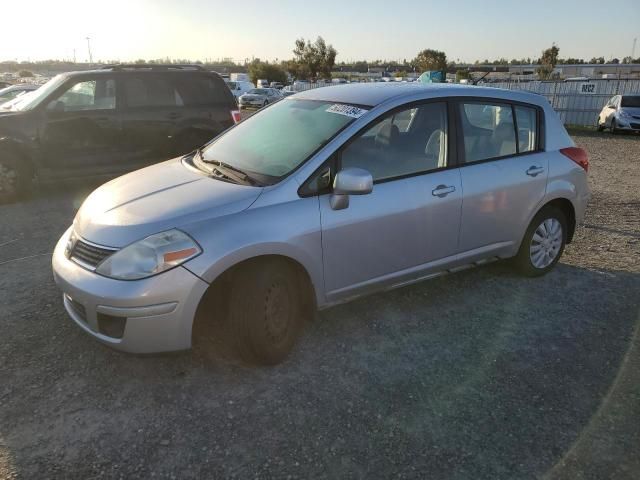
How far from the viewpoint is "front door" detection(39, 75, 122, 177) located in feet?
23.4

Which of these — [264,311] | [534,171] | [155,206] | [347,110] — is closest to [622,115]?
[534,171]

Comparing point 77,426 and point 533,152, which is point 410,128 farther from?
point 77,426

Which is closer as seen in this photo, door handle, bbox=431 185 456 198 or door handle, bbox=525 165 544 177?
door handle, bbox=431 185 456 198

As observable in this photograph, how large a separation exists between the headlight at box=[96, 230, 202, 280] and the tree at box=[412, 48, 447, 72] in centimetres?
6545

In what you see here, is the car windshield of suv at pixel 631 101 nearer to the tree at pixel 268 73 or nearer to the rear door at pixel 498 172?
the rear door at pixel 498 172

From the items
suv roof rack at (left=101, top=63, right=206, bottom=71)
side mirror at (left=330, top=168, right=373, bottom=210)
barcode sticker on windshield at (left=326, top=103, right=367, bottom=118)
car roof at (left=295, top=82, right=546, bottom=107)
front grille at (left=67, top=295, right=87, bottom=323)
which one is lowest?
front grille at (left=67, top=295, right=87, bottom=323)

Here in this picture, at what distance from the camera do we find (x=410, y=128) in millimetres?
3795

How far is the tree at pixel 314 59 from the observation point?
63.2 meters

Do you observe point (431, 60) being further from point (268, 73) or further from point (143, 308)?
point (143, 308)

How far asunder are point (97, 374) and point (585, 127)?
23077 mm

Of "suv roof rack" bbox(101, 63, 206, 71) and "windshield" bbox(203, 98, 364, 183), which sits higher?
"suv roof rack" bbox(101, 63, 206, 71)

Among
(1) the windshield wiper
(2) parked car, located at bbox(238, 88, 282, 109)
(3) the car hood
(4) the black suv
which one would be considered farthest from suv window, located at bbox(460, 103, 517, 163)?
(2) parked car, located at bbox(238, 88, 282, 109)

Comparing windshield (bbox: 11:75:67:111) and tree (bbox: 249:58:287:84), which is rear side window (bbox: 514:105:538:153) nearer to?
windshield (bbox: 11:75:67:111)

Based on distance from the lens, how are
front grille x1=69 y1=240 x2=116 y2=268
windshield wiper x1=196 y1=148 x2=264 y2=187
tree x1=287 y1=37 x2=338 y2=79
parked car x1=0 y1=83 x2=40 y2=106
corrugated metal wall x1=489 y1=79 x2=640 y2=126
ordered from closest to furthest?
1. front grille x1=69 y1=240 x2=116 y2=268
2. windshield wiper x1=196 y1=148 x2=264 y2=187
3. parked car x1=0 y1=83 x2=40 y2=106
4. corrugated metal wall x1=489 y1=79 x2=640 y2=126
5. tree x1=287 y1=37 x2=338 y2=79
